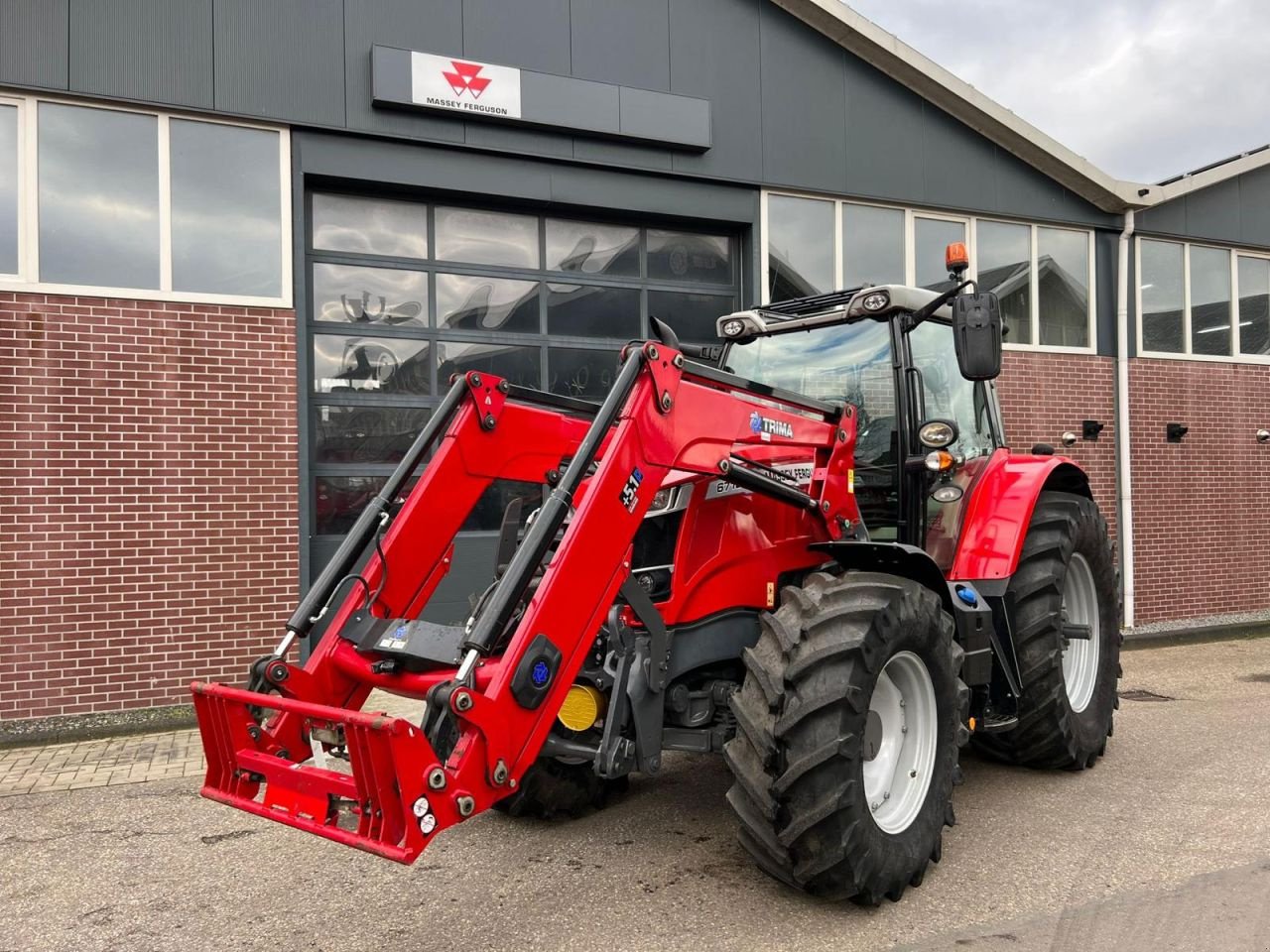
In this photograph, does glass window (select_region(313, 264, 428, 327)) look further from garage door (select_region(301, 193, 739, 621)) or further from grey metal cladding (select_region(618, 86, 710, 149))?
grey metal cladding (select_region(618, 86, 710, 149))

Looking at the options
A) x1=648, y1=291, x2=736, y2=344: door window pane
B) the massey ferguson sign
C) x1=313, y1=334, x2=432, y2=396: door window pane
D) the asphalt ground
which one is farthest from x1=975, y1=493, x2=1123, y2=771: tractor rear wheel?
the massey ferguson sign

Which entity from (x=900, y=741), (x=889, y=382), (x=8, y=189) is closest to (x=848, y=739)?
(x=900, y=741)

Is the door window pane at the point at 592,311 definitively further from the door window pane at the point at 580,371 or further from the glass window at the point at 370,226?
the glass window at the point at 370,226

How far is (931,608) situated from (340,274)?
5.97m

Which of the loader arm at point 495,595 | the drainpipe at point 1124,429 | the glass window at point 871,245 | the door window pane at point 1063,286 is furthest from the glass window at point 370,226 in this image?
the drainpipe at point 1124,429

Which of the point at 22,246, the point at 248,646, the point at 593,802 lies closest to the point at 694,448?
the point at 593,802

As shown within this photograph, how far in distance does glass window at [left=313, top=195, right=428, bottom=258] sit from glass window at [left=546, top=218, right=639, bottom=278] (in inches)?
Answer: 47.3

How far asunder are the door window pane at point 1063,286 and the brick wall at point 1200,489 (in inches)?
33.4

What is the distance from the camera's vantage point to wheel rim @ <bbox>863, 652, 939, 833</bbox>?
3.69 metres

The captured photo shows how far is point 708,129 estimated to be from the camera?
870cm

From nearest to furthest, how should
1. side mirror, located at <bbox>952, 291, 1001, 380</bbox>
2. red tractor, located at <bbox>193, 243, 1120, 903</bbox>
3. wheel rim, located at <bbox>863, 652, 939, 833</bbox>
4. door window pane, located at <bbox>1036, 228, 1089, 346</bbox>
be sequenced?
red tractor, located at <bbox>193, 243, 1120, 903</bbox> → wheel rim, located at <bbox>863, 652, 939, 833</bbox> → side mirror, located at <bbox>952, 291, 1001, 380</bbox> → door window pane, located at <bbox>1036, 228, 1089, 346</bbox>

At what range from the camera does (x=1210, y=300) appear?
446 inches

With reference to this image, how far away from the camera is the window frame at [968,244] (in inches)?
361

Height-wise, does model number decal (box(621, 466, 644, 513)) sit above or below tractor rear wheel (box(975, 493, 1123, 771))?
above
